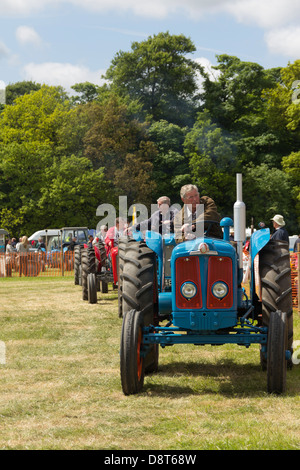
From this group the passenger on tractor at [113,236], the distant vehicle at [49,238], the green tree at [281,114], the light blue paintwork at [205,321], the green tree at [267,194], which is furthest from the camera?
the green tree at [281,114]

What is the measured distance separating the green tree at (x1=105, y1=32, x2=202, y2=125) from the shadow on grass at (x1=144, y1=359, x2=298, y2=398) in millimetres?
43278

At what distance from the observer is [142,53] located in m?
50.5

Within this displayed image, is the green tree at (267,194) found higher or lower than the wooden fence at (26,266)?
higher

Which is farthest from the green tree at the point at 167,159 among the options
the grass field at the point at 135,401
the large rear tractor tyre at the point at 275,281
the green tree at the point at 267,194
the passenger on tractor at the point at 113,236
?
the large rear tractor tyre at the point at 275,281

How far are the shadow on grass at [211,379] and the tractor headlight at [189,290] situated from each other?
0.89m

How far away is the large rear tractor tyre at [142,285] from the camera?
21.4ft

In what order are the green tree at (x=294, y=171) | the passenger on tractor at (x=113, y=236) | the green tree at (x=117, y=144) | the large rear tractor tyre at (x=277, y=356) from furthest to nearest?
the green tree at (x=117, y=144) → the green tree at (x=294, y=171) → the passenger on tractor at (x=113, y=236) → the large rear tractor tyre at (x=277, y=356)

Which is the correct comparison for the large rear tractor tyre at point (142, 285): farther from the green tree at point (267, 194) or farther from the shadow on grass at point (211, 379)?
the green tree at point (267, 194)

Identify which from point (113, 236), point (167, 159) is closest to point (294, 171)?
point (167, 159)

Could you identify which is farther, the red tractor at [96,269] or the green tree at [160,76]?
the green tree at [160,76]

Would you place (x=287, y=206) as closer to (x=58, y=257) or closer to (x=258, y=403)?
(x=58, y=257)

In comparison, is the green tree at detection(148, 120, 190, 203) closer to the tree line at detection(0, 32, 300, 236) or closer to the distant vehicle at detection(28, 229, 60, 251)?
the tree line at detection(0, 32, 300, 236)
